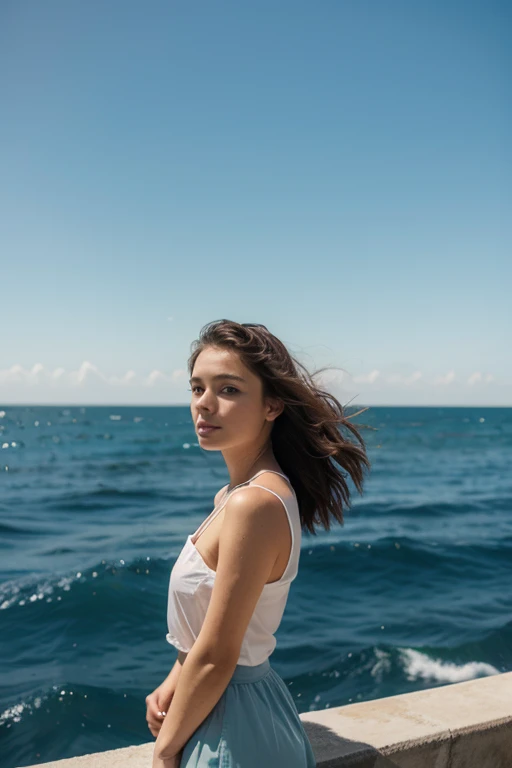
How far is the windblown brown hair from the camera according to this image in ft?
6.92

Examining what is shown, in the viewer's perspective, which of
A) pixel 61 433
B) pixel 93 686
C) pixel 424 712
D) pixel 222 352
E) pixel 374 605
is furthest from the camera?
pixel 61 433

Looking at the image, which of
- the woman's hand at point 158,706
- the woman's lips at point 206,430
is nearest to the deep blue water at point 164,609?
the woman's lips at point 206,430

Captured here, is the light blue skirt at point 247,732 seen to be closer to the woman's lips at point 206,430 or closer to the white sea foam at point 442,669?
the woman's lips at point 206,430

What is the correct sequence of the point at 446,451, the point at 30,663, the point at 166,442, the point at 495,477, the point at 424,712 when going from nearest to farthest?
the point at 424,712
the point at 30,663
the point at 495,477
the point at 446,451
the point at 166,442

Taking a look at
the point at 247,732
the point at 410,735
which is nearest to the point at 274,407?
the point at 247,732

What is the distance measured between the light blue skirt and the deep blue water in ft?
3.00

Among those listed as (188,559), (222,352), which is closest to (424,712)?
(188,559)

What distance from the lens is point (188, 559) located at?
75.5 inches

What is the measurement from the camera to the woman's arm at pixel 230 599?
1.71 m

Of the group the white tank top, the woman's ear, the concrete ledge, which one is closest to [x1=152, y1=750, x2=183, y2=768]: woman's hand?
the white tank top

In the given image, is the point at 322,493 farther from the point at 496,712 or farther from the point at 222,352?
the point at 496,712

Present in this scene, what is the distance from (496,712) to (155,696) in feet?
4.59

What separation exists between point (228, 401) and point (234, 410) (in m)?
0.03

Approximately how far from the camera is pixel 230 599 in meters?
1.70
